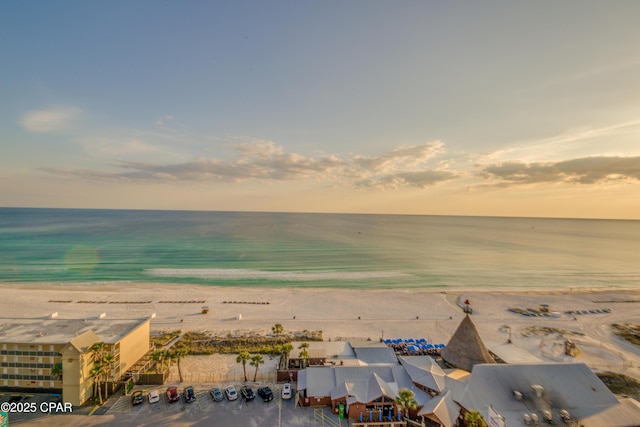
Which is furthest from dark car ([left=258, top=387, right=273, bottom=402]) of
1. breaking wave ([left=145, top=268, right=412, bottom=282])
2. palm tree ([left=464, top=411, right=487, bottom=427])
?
breaking wave ([left=145, top=268, right=412, bottom=282])

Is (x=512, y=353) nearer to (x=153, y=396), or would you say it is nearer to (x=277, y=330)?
(x=277, y=330)

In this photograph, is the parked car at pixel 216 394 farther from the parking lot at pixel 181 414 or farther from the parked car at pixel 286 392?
the parked car at pixel 286 392

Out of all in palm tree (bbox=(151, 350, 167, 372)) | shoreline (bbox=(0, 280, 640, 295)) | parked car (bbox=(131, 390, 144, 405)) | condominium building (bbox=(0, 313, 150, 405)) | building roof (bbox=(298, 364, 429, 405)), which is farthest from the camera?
shoreline (bbox=(0, 280, 640, 295))

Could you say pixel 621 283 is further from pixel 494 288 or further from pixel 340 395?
pixel 340 395

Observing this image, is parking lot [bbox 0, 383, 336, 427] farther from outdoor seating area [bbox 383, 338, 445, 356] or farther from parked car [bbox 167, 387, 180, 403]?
outdoor seating area [bbox 383, 338, 445, 356]

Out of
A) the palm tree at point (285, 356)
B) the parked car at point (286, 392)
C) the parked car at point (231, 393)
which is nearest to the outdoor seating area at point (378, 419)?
the parked car at point (286, 392)

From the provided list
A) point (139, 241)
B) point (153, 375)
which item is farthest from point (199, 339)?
point (139, 241)
